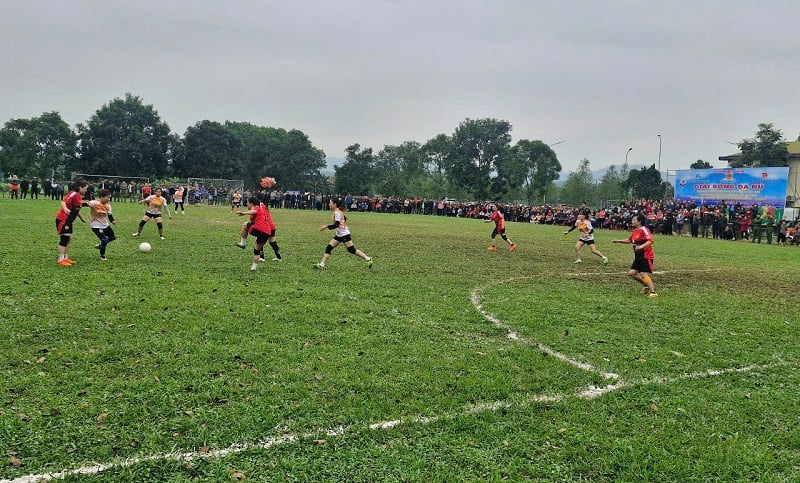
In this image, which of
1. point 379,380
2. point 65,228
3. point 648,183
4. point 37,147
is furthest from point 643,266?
point 37,147

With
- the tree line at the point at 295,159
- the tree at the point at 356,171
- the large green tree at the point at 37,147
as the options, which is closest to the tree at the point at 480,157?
the tree line at the point at 295,159

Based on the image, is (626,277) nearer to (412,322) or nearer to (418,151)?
(412,322)

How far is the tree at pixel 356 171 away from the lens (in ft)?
223

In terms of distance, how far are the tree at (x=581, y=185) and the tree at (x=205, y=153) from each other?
42801 millimetres

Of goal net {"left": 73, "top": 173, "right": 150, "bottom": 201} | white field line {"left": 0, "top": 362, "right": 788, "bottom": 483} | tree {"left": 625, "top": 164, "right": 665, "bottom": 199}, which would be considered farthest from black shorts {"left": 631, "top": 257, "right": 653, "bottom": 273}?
tree {"left": 625, "top": 164, "right": 665, "bottom": 199}

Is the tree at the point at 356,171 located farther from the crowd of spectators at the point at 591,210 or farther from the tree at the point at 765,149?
the tree at the point at 765,149

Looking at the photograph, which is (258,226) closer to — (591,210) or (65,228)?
(65,228)

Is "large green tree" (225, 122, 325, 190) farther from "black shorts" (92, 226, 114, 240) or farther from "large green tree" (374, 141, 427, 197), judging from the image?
"black shorts" (92, 226, 114, 240)

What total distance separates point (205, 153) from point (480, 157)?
34.9 m

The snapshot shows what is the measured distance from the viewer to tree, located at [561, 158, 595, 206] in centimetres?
6206

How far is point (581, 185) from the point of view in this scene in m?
62.7

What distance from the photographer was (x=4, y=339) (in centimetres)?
590

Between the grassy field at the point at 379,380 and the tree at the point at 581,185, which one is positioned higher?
the tree at the point at 581,185

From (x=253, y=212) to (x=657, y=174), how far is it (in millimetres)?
44205
